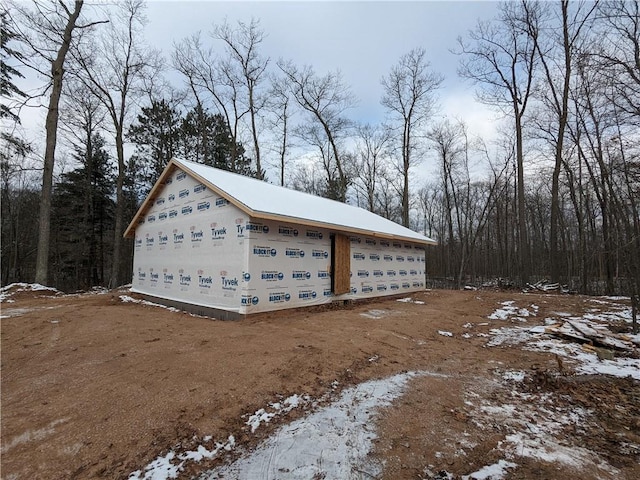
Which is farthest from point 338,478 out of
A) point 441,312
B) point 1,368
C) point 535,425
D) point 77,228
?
point 77,228

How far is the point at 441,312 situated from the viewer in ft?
31.6

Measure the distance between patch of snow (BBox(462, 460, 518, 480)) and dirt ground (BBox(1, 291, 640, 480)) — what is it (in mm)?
55

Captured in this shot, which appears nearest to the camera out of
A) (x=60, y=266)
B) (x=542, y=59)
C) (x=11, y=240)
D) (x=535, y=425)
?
(x=535, y=425)

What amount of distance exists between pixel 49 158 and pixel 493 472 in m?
17.7

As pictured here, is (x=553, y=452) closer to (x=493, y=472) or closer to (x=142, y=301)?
(x=493, y=472)

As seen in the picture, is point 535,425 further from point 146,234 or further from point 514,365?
point 146,234

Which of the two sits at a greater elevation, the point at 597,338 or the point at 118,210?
the point at 118,210

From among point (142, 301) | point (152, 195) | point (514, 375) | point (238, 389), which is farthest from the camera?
point (152, 195)

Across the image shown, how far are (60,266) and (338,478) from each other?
→ 2839 centimetres

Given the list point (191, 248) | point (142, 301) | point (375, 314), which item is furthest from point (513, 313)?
point (142, 301)

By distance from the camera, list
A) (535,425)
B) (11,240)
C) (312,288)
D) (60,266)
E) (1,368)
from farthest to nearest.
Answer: (60,266) → (11,240) → (312,288) → (1,368) → (535,425)

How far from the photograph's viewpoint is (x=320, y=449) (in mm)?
2643

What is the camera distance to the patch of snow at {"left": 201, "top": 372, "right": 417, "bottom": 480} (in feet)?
7.70

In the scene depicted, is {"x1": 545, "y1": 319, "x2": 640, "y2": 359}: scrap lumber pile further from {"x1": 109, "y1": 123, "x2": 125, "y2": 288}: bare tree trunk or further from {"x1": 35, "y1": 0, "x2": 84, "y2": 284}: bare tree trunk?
{"x1": 109, "y1": 123, "x2": 125, "y2": 288}: bare tree trunk
